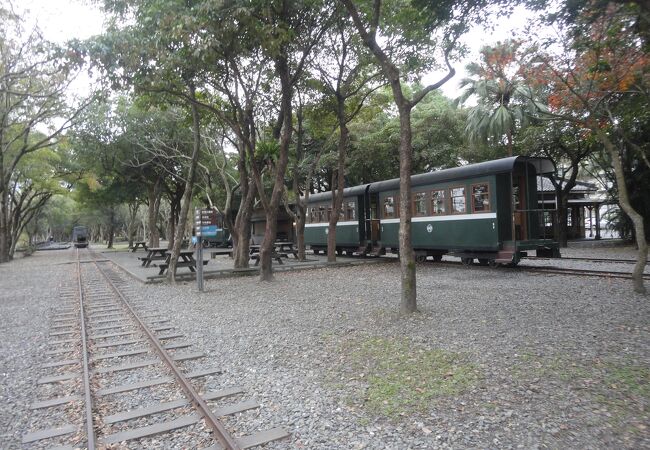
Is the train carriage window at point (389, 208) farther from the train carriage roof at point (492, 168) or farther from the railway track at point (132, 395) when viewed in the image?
the railway track at point (132, 395)

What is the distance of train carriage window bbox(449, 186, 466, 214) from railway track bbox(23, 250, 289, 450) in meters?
9.61

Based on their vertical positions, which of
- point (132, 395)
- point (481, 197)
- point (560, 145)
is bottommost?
point (132, 395)

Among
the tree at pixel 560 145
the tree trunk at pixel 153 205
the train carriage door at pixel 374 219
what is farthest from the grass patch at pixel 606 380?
the tree trunk at pixel 153 205

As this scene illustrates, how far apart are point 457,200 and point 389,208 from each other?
12.7 feet

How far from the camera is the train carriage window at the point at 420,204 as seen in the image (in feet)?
51.4

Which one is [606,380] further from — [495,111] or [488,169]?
[495,111]

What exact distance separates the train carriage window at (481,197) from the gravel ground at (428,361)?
320 cm

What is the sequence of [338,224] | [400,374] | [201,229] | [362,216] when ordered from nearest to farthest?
1. [400,374]
2. [201,229]
3. [362,216]
4. [338,224]

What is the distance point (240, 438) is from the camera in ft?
11.9

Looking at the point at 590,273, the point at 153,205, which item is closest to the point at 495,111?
the point at 590,273

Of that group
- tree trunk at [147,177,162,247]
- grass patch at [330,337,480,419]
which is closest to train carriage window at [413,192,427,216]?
grass patch at [330,337,480,419]

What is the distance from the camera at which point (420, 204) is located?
15867 millimetres

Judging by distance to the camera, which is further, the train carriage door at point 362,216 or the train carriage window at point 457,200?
the train carriage door at point 362,216

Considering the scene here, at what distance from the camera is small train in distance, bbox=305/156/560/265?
42.2 feet
